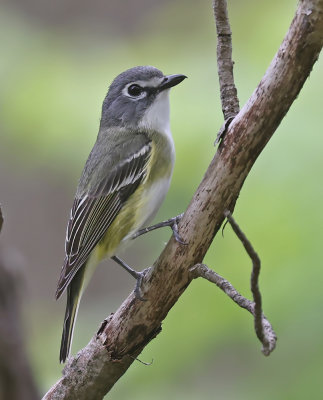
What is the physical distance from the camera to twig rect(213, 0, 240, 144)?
3109mm

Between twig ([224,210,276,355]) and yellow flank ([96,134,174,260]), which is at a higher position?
twig ([224,210,276,355])

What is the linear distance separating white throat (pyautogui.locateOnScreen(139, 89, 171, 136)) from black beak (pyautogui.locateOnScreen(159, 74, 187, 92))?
64mm

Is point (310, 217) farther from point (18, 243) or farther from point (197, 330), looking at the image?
point (18, 243)

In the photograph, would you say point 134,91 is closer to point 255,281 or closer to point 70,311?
point 70,311

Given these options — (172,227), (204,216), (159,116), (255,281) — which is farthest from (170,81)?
(255,281)

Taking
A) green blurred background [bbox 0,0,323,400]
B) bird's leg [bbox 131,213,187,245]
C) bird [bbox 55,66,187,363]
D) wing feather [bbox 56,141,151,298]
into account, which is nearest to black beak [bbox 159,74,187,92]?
bird [bbox 55,66,187,363]

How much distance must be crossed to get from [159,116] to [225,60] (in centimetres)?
124

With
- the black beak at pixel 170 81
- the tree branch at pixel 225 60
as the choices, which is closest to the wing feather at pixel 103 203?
the black beak at pixel 170 81

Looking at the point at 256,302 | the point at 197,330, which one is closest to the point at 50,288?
the point at 197,330

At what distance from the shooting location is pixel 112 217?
13.6 ft

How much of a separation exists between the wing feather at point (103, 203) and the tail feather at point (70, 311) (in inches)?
5.6

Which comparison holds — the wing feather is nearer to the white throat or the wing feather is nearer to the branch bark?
the white throat

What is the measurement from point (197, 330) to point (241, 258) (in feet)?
1.42

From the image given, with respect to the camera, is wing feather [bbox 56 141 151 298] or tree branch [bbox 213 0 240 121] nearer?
tree branch [bbox 213 0 240 121]
